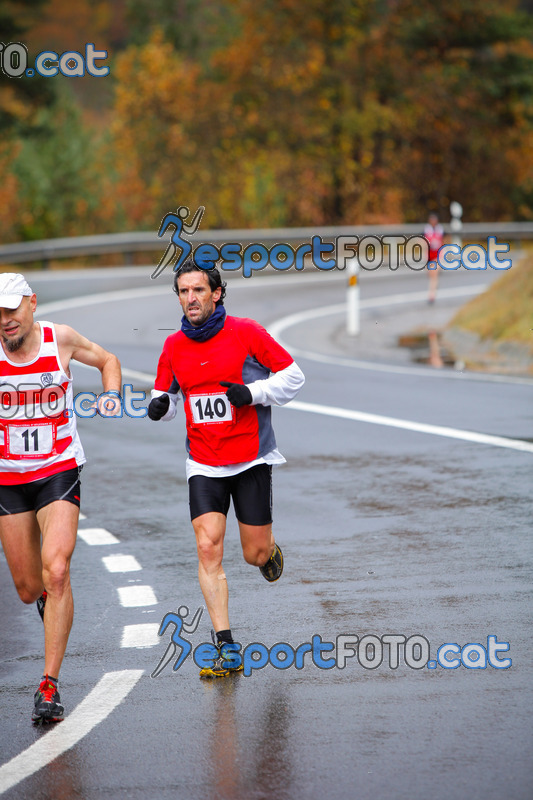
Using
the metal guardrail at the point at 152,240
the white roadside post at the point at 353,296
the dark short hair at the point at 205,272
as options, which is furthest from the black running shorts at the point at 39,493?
the metal guardrail at the point at 152,240

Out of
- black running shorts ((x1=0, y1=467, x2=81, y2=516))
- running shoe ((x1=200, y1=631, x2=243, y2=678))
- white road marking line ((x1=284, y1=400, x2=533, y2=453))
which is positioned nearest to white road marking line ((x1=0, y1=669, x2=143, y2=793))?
running shoe ((x1=200, y1=631, x2=243, y2=678))

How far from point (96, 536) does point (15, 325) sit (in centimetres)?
370

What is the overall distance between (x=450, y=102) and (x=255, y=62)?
7428 mm

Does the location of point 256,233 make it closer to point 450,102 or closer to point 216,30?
point 450,102

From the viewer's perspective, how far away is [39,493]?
6758mm

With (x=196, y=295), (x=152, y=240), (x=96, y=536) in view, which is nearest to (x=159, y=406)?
(x=196, y=295)

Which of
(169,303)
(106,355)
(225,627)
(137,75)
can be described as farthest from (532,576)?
(137,75)

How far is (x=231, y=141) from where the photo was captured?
163 feet

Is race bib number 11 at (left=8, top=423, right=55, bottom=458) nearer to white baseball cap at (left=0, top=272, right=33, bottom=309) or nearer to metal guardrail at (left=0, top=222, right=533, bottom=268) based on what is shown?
white baseball cap at (left=0, top=272, right=33, bottom=309)

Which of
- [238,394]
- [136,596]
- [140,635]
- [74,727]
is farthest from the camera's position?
[136,596]

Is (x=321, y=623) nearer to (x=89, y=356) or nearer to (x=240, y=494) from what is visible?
(x=240, y=494)

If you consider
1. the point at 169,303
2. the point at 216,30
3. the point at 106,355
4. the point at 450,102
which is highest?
the point at 216,30

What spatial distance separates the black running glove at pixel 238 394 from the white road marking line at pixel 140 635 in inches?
56.2

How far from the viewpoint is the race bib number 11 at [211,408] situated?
23.0 feet
